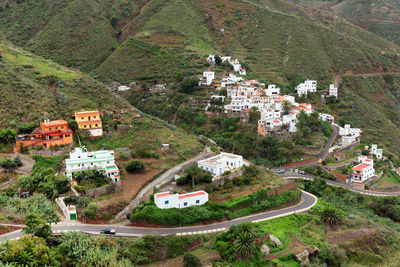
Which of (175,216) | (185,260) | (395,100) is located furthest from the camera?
(395,100)

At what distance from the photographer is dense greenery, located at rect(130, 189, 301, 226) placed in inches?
1180

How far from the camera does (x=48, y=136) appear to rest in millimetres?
37500

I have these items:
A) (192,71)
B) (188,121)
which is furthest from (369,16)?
(188,121)

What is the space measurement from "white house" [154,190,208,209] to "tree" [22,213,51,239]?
9149 mm

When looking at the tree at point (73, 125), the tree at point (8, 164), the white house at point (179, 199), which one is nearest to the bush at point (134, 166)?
the white house at point (179, 199)

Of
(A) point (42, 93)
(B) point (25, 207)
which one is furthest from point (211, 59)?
(B) point (25, 207)

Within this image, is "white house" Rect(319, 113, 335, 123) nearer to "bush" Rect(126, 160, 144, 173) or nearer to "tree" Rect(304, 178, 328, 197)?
"tree" Rect(304, 178, 328, 197)

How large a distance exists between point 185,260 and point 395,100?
7259 centimetres

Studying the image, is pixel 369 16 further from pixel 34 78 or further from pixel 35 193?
pixel 35 193

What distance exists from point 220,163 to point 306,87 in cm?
3858

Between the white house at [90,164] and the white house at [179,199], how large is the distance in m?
5.42

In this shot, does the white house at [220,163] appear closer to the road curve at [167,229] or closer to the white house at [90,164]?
the road curve at [167,229]

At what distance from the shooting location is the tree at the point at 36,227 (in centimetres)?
2430

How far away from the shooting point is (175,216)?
30.3 metres
